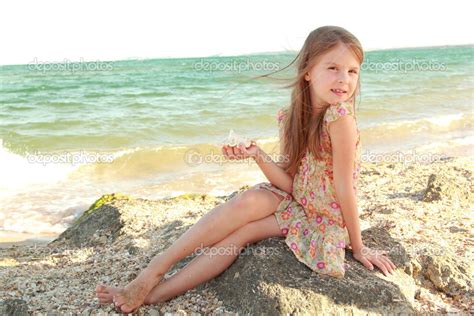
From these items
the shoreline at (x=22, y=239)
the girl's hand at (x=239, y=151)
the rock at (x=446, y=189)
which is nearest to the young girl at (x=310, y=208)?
the girl's hand at (x=239, y=151)

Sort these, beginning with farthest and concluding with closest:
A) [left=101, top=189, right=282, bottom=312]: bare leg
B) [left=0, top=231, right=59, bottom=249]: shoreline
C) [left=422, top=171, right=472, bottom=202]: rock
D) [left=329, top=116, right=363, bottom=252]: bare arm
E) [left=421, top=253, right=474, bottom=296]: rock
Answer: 1. [left=0, top=231, right=59, bottom=249]: shoreline
2. [left=422, top=171, right=472, bottom=202]: rock
3. [left=421, top=253, right=474, bottom=296]: rock
4. [left=101, top=189, right=282, bottom=312]: bare leg
5. [left=329, top=116, right=363, bottom=252]: bare arm

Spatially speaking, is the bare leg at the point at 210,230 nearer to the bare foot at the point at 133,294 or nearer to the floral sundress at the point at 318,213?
the bare foot at the point at 133,294

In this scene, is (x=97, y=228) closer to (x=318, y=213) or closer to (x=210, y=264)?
(x=210, y=264)

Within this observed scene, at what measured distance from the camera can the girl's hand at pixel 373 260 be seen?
2955 millimetres

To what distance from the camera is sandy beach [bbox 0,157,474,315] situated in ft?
9.96

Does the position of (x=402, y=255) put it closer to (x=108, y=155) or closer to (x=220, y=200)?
(x=220, y=200)

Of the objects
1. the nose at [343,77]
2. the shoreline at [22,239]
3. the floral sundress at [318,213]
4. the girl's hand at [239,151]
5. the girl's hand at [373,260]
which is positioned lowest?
the shoreline at [22,239]

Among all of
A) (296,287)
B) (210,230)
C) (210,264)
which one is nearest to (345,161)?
(296,287)

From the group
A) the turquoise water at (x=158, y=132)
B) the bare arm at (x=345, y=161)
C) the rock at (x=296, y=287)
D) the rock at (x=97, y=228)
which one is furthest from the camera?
the turquoise water at (x=158, y=132)

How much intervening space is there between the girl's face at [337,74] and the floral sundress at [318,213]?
11cm

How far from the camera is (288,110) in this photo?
3332mm

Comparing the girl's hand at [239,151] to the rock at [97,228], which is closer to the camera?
the girl's hand at [239,151]

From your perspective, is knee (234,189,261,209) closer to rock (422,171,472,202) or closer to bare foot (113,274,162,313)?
bare foot (113,274,162,313)

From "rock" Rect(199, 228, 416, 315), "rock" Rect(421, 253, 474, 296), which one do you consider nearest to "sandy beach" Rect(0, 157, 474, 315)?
"rock" Rect(421, 253, 474, 296)
